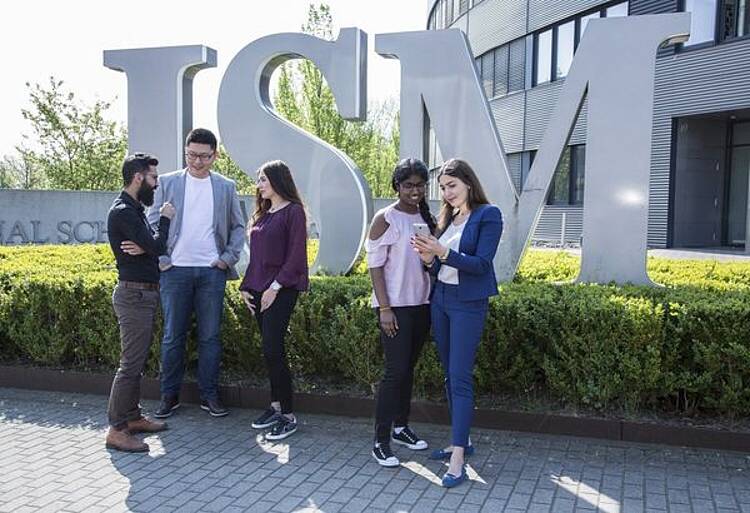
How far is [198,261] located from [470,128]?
9.85 feet

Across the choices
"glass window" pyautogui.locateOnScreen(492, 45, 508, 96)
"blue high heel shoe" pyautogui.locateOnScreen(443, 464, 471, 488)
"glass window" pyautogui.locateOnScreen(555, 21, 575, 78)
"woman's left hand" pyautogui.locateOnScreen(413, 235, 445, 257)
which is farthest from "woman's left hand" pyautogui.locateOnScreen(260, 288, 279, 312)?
"glass window" pyautogui.locateOnScreen(492, 45, 508, 96)

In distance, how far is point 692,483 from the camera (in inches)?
155

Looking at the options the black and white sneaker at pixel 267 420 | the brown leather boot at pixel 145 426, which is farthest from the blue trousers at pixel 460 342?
the brown leather boot at pixel 145 426

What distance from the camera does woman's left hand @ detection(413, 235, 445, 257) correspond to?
370 centimetres

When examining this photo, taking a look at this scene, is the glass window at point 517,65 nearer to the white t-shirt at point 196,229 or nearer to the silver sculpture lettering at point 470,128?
the silver sculpture lettering at point 470,128

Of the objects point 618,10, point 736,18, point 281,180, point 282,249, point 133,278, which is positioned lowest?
point 133,278

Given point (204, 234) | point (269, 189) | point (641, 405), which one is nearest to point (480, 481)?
point (641, 405)

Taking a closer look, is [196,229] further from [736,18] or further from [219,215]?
[736,18]

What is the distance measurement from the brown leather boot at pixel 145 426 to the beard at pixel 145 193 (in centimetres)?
152

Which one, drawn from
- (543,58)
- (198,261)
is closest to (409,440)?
(198,261)

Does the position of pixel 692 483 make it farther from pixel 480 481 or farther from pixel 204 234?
pixel 204 234

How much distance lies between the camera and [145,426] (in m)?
4.81

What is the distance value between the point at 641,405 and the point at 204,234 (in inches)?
132

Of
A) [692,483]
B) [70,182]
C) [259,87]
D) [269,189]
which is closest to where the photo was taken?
[692,483]
